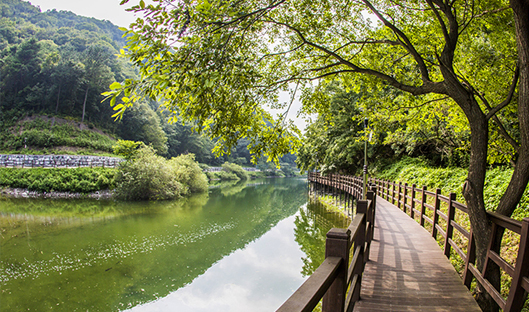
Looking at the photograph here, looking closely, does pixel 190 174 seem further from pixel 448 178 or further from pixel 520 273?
pixel 520 273

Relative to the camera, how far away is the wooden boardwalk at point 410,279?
338 cm

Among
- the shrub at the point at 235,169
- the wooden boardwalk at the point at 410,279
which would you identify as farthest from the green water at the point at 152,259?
the shrub at the point at 235,169

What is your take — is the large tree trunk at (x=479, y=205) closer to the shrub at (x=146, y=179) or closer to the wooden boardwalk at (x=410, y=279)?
the wooden boardwalk at (x=410, y=279)

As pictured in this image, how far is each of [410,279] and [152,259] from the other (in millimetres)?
10873

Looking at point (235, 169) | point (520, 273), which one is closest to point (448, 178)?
point (520, 273)

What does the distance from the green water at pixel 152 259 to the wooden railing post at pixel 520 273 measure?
711 centimetres

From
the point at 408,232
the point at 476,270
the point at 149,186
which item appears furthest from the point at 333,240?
the point at 149,186

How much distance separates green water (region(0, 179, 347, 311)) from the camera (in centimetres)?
888

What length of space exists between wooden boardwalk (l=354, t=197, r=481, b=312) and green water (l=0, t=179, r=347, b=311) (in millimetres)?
4707

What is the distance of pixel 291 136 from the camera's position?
259 inches

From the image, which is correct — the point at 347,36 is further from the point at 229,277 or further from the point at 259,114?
the point at 229,277

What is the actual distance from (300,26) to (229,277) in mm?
9392

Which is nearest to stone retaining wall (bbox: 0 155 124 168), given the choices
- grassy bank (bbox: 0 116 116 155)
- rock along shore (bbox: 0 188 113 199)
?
rock along shore (bbox: 0 188 113 199)

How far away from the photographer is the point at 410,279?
416 cm
